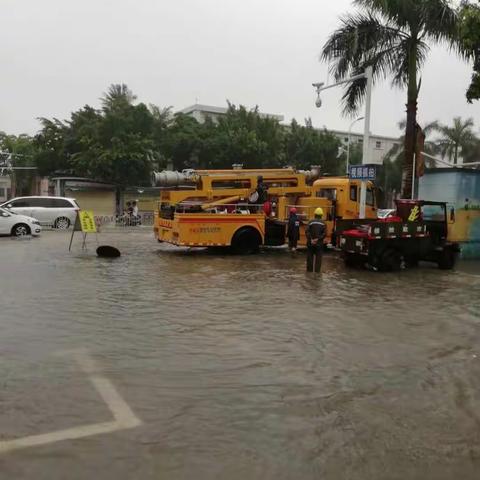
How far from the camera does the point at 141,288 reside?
36.9 feet

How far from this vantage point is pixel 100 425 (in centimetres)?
459

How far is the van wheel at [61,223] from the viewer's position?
2897 cm

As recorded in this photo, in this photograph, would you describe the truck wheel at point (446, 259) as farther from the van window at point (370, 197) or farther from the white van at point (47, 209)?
the white van at point (47, 209)

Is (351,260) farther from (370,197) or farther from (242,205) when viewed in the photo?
(370,197)

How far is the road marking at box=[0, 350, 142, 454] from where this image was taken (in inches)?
168

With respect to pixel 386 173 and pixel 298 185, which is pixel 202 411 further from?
pixel 386 173

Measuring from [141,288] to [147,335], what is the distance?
151 inches

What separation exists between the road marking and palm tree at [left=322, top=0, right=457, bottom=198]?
16.4m

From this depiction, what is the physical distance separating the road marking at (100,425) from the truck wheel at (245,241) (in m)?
12.2

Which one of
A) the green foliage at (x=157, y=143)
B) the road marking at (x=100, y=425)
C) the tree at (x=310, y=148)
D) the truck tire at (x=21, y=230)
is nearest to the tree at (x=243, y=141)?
the green foliage at (x=157, y=143)

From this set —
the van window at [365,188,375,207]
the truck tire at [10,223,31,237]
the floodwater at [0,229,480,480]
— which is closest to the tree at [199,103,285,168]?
the truck tire at [10,223,31,237]

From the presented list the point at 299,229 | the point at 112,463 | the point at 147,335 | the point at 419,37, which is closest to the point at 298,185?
the point at 299,229

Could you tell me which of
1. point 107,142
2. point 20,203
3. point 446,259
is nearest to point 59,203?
point 20,203

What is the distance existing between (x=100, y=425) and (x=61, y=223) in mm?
25708
